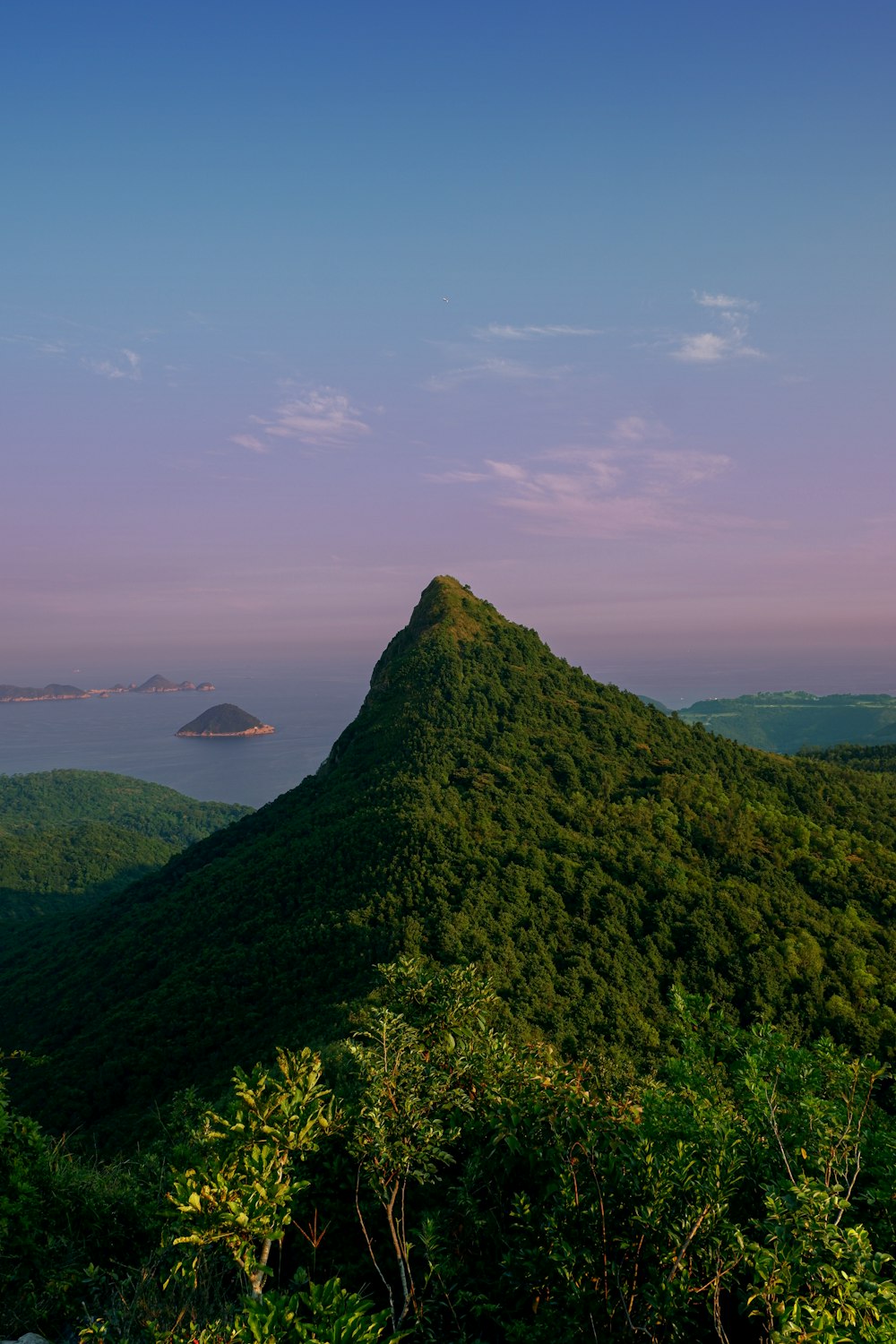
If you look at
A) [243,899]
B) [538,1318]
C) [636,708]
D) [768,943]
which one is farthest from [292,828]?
[538,1318]

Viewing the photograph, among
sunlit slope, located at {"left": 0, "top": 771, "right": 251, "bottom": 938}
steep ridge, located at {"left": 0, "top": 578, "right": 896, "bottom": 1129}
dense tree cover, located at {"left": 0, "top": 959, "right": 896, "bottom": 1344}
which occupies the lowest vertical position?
sunlit slope, located at {"left": 0, "top": 771, "right": 251, "bottom": 938}

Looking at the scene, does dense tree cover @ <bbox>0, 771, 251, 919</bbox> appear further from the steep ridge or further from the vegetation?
the steep ridge

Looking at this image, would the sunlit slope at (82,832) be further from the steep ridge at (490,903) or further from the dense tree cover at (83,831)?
the steep ridge at (490,903)

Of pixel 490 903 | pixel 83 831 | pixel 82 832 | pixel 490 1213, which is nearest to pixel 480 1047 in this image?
pixel 490 1213

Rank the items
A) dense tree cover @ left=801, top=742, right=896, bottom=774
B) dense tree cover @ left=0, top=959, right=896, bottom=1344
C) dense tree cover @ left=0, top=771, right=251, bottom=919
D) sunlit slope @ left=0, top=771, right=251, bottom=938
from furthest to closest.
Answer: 1. dense tree cover @ left=0, top=771, right=251, bottom=919
2. sunlit slope @ left=0, top=771, right=251, bottom=938
3. dense tree cover @ left=801, top=742, right=896, bottom=774
4. dense tree cover @ left=0, top=959, right=896, bottom=1344

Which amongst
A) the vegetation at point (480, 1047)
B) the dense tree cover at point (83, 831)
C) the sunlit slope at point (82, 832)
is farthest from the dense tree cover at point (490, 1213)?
the dense tree cover at point (83, 831)

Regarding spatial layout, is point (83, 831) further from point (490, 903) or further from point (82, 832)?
point (490, 903)

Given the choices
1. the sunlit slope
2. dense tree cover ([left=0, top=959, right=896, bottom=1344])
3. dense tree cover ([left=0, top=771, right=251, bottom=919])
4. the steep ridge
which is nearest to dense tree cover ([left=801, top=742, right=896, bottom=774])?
the steep ridge
